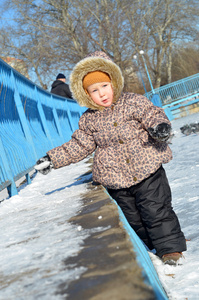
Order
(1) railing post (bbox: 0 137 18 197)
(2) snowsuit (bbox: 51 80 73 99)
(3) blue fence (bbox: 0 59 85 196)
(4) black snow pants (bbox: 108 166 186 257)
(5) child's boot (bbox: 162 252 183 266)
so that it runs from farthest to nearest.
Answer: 1. (2) snowsuit (bbox: 51 80 73 99)
2. (3) blue fence (bbox: 0 59 85 196)
3. (1) railing post (bbox: 0 137 18 197)
4. (4) black snow pants (bbox: 108 166 186 257)
5. (5) child's boot (bbox: 162 252 183 266)

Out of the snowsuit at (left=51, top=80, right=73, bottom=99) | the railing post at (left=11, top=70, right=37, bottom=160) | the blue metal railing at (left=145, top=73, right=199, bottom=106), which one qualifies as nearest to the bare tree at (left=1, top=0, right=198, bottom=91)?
the blue metal railing at (left=145, top=73, right=199, bottom=106)

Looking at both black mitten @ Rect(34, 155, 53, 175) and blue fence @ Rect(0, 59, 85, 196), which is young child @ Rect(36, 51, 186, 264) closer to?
black mitten @ Rect(34, 155, 53, 175)

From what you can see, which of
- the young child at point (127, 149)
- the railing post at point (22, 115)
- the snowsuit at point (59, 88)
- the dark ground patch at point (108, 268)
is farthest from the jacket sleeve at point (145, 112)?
the snowsuit at point (59, 88)

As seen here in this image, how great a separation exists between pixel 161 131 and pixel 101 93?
23.0 inches

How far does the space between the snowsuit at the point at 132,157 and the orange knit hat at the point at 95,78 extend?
0.03m

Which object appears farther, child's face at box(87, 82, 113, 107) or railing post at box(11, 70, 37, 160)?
railing post at box(11, 70, 37, 160)

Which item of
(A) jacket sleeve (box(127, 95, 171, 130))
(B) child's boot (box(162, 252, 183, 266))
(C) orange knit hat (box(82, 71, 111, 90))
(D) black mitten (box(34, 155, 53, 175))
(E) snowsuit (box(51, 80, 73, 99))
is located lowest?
(B) child's boot (box(162, 252, 183, 266))

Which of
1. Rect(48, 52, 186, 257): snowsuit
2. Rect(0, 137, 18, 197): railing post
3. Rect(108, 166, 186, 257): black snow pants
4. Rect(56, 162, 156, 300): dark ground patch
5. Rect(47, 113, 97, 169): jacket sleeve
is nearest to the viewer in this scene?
Rect(56, 162, 156, 300): dark ground patch

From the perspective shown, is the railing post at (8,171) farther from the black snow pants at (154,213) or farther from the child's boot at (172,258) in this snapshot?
the child's boot at (172,258)

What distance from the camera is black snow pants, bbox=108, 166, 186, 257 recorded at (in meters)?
2.21

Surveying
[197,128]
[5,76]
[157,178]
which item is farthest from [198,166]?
[197,128]

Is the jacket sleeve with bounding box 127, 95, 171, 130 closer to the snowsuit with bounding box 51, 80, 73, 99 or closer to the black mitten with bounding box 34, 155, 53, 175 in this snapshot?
the black mitten with bounding box 34, 155, 53, 175

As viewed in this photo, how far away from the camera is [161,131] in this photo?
223cm

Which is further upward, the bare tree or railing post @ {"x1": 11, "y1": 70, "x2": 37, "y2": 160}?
the bare tree
